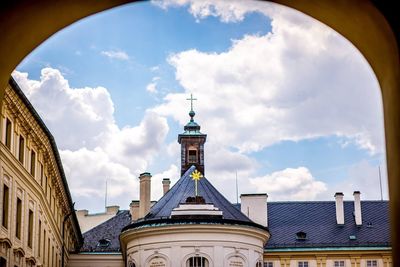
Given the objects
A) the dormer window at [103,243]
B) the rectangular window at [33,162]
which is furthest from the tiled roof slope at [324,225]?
the rectangular window at [33,162]

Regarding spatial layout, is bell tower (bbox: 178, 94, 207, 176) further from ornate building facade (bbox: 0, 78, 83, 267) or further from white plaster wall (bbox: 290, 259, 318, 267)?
ornate building facade (bbox: 0, 78, 83, 267)

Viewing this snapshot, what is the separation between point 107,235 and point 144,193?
41.5 ft

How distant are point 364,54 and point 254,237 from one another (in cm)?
4712

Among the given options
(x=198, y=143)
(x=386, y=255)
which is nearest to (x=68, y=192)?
(x=198, y=143)

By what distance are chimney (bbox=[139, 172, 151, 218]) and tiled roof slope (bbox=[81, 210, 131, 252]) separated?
8.73 meters

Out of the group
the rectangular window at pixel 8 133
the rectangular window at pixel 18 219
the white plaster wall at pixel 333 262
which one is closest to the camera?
the rectangular window at pixel 8 133

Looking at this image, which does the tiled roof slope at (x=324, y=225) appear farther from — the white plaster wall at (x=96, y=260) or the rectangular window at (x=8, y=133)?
the rectangular window at (x=8, y=133)

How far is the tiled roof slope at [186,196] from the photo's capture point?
59081 mm

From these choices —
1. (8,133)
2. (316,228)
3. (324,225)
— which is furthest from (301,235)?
(8,133)

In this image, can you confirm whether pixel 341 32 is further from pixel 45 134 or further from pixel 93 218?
pixel 93 218

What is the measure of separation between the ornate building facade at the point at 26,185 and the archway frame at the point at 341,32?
55.5 ft

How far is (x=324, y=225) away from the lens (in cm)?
7100

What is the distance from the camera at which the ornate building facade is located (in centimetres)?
3164

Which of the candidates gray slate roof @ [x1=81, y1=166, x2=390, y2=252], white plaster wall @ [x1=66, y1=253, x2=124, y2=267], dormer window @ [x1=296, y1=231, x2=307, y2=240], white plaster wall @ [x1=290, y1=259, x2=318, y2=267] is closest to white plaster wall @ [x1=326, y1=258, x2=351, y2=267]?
white plaster wall @ [x1=290, y1=259, x2=318, y2=267]
